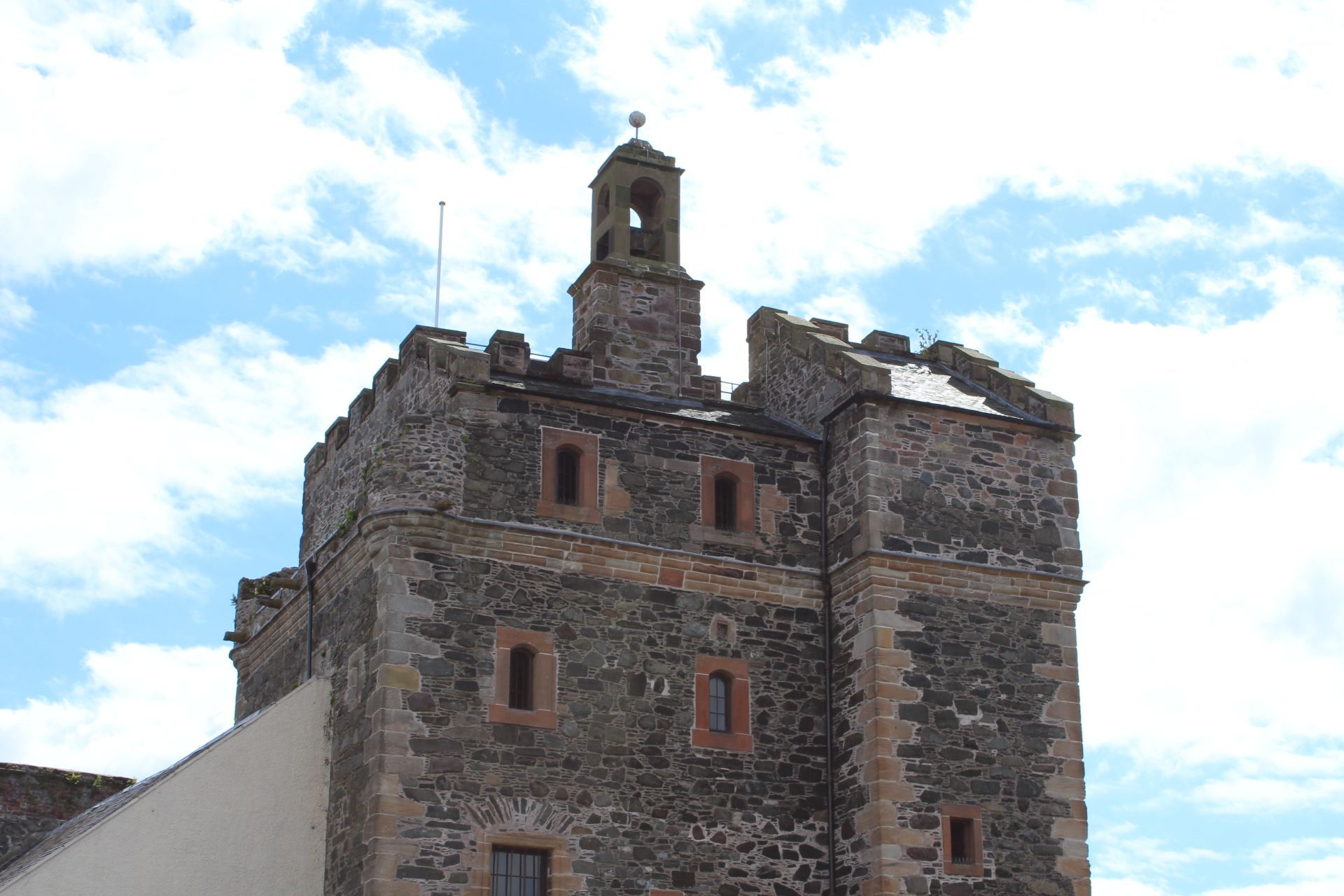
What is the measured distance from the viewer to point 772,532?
29094mm

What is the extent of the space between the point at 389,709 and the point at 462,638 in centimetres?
151

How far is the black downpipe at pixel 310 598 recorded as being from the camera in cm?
2956

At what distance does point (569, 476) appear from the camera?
28188mm

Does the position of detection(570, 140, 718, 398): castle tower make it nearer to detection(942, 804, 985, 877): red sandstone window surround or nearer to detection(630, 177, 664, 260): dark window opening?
detection(630, 177, 664, 260): dark window opening

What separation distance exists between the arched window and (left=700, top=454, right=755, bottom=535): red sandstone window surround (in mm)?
2245

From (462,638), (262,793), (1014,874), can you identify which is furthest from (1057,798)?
(262,793)

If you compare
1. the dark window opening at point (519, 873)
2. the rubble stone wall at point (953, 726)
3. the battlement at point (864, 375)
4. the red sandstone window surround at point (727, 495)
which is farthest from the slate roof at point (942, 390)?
the dark window opening at point (519, 873)

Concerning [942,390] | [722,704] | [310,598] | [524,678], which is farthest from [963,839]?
[310,598]

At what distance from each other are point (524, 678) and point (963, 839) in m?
6.65

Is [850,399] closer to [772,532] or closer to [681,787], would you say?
[772,532]

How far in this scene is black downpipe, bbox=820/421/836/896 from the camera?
27.7 m

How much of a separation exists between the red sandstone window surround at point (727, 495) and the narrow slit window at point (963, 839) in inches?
209

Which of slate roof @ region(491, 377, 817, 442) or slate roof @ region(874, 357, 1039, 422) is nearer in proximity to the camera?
slate roof @ region(491, 377, 817, 442)

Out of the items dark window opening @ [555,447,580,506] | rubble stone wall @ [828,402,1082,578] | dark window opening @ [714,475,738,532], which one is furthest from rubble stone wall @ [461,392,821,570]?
rubble stone wall @ [828,402,1082,578]
